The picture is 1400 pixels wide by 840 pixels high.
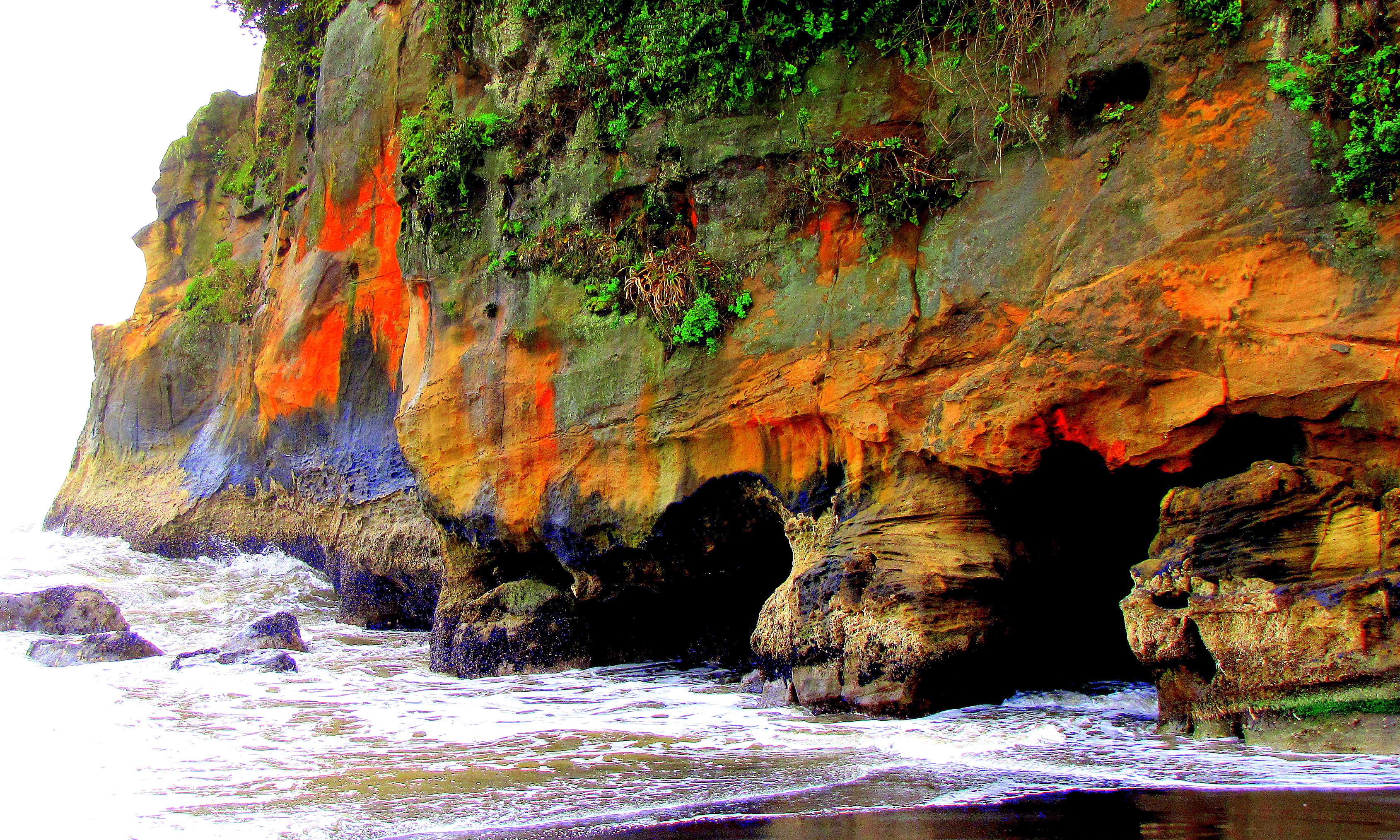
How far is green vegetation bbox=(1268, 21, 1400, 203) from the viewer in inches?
204

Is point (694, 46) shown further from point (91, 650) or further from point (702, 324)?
point (91, 650)

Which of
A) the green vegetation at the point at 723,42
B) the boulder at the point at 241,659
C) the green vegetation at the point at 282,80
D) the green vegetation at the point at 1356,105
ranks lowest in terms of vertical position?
the boulder at the point at 241,659

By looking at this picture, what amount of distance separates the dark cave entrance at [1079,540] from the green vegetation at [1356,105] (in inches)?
55.9

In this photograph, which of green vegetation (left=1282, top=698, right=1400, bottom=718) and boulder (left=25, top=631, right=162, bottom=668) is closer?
green vegetation (left=1282, top=698, right=1400, bottom=718)

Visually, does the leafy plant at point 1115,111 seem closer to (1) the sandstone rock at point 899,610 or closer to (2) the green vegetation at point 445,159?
(1) the sandstone rock at point 899,610

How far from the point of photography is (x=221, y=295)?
59.4ft

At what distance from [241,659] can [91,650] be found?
5.30 feet

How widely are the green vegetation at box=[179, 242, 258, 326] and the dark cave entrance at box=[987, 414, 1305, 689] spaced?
49.8 feet

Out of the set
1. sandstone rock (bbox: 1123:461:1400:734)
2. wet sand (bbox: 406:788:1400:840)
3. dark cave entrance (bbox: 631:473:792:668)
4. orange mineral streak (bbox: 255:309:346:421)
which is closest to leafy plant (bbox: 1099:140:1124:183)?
sandstone rock (bbox: 1123:461:1400:734)

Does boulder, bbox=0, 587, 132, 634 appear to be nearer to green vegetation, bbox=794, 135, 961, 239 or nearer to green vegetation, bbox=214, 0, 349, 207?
green vegetation, bbox=214, 0, 349, 207

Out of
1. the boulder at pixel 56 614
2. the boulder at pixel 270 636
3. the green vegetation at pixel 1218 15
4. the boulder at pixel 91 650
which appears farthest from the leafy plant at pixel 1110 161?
the boulder at pixel 56 614

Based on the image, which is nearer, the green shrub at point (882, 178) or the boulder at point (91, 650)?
the green shrub at point (882, 178)

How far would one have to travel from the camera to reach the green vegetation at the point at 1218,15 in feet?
19.2

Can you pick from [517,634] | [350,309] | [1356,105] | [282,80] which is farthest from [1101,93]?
[282,80]
